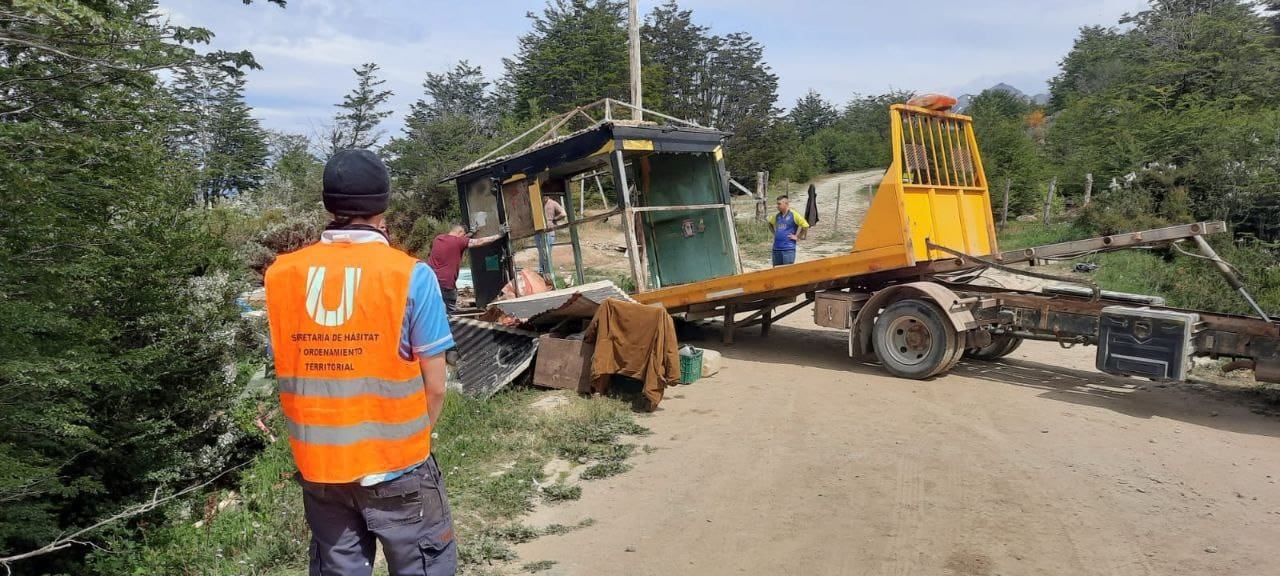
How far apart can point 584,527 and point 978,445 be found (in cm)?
300

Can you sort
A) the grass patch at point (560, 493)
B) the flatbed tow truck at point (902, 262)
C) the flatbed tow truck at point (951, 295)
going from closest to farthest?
the grass patch at point (560, 493)
the flatbed tow truck at point (951, 295)
the flatbed tow truck at point (902, 262)

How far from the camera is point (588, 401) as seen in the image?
6.99m

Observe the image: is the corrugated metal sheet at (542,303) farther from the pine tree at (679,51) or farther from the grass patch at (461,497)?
the pine tree at (679,51)

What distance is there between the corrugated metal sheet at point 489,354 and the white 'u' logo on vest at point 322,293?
501 centimetres

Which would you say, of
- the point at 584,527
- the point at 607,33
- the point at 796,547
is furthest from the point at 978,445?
the point at 607,33

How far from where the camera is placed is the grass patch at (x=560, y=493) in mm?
4977

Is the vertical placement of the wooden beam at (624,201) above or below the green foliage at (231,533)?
above

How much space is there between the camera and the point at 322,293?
2215 millimetres

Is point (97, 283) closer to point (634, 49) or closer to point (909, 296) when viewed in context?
point (909, 296)

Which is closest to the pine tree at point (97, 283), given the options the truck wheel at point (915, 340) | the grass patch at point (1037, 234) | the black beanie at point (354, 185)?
the black beanie at point (354, 185)

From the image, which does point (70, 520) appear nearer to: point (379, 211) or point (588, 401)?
point (588, 401)

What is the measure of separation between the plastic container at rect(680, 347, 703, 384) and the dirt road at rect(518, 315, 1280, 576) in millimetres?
340

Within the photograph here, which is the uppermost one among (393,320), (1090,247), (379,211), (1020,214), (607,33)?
(607,33)

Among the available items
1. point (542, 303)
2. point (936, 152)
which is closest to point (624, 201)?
point (542, 303)
